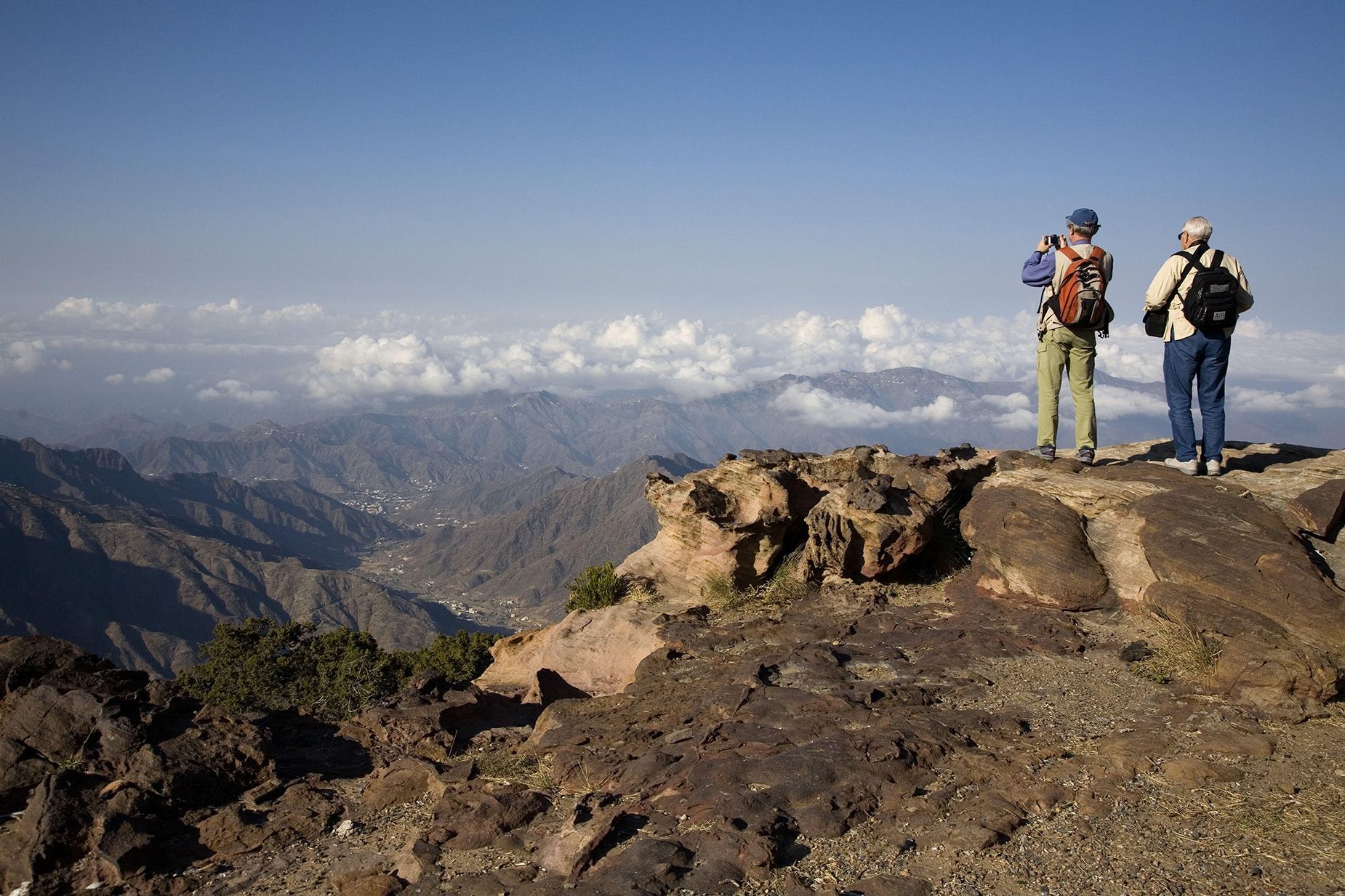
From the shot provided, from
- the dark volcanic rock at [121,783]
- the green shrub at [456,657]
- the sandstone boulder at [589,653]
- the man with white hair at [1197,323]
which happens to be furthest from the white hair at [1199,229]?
the green shrub at [456,657]

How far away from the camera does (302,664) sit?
35.4m

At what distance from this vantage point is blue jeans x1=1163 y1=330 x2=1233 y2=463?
13.5 m

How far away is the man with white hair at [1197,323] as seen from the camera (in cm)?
1298

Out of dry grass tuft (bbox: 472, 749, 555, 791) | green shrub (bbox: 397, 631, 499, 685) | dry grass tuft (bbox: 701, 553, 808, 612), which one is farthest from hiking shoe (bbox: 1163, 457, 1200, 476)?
green shrub (bbox: 397, 631, 499, 685)

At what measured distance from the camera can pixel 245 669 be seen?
34.8m

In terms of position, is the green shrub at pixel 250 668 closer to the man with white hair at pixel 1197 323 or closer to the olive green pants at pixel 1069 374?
the olive green pants at pixel 1069 374

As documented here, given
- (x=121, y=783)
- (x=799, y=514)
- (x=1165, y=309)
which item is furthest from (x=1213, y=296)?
(x=121, y=783)

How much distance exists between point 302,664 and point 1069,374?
33.6 m

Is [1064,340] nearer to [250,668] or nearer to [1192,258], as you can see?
[1192,258]

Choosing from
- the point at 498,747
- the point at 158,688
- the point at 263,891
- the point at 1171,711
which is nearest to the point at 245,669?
the point at 158,688

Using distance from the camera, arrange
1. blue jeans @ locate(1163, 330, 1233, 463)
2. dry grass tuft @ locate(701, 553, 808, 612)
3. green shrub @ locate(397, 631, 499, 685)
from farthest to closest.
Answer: green shrub @ locate(397, 631, 499, 685) < dry grass tuft @ locate(701, 553, 808, 612) < blue jeans @ locate(1163, 330, 1233, 463)

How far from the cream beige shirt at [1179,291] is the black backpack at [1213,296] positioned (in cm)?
10

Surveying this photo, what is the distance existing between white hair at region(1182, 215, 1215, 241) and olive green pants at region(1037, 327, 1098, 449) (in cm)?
226

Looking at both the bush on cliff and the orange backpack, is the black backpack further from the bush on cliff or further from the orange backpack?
the bush on cliff
